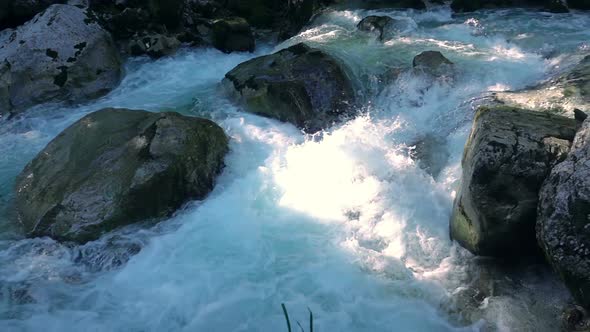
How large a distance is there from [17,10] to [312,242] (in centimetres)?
991

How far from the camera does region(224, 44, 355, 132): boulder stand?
8625 mm

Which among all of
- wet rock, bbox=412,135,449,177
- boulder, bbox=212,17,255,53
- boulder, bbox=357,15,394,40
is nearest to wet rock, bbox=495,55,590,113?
wet rock, bbox=412,135,449,177

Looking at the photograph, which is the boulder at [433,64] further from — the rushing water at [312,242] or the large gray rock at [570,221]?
the large gray rock at [570,221]

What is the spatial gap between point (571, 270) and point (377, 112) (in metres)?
4.91

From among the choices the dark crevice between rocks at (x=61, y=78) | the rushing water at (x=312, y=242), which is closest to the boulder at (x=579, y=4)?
the rushing water at (x=312, y=242)

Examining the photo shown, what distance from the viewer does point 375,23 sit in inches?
451

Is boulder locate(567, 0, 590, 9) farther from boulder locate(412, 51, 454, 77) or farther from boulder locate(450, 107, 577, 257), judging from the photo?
boulder locate(450, 107, 577, 257)

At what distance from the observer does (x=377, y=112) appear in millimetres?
8836

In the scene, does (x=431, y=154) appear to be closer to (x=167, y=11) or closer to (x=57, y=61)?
(x=57, y=61)

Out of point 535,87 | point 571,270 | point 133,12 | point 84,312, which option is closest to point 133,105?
point 133,12

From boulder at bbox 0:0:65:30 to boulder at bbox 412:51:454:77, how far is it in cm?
906

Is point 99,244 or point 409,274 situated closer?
point 409,274

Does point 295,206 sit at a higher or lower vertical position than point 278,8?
lower

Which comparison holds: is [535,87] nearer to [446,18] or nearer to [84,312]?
[446,18]
